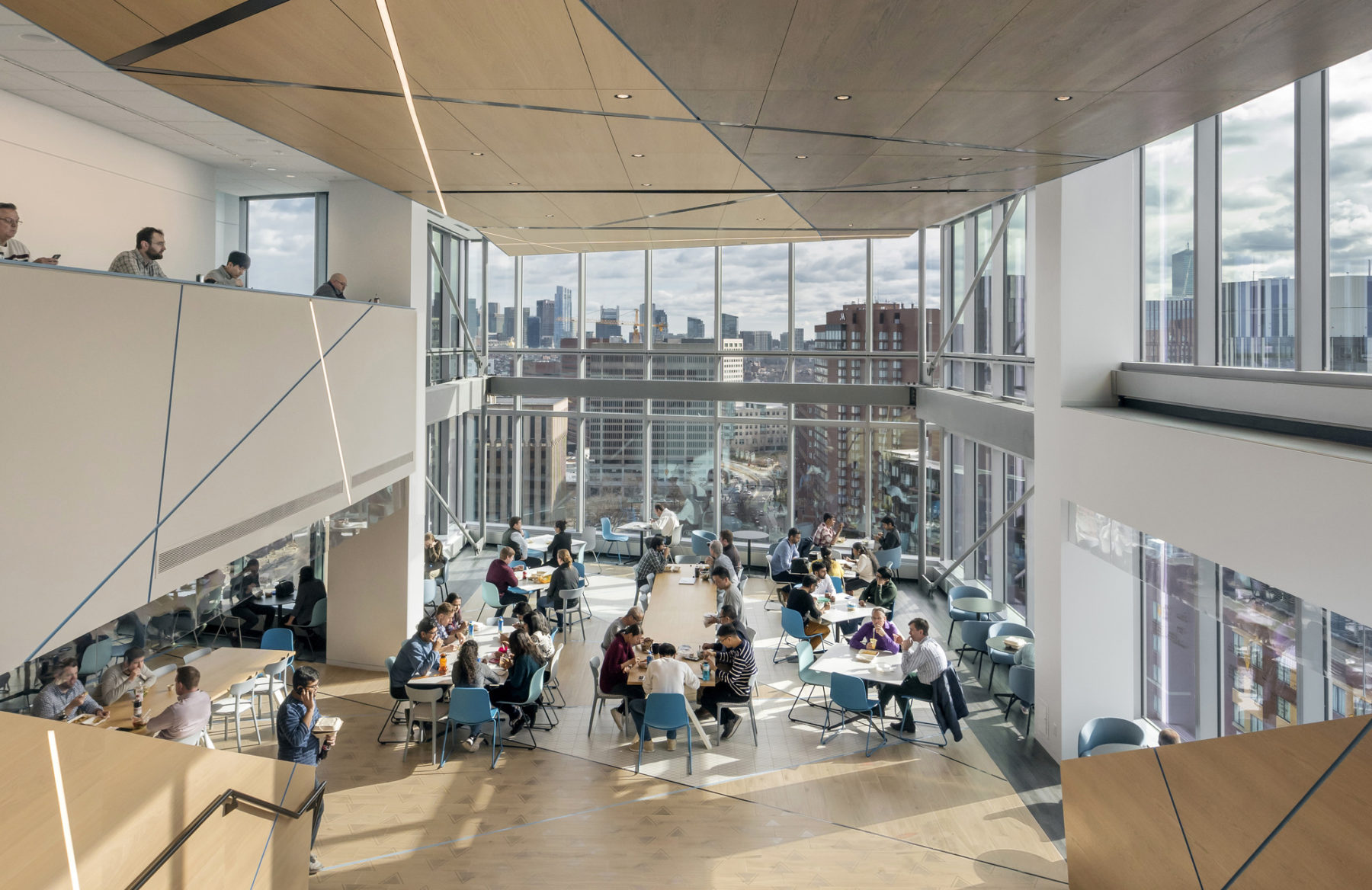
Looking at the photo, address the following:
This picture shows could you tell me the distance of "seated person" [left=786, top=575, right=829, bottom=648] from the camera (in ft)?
29.7

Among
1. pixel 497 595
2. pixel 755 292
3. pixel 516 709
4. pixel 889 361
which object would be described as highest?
pixel 755 292

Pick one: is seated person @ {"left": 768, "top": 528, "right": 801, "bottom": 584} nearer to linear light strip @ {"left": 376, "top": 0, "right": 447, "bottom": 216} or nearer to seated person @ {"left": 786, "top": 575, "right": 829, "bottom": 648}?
seated person @ {"left": 786, "top": 575, "right": 829, "bottom": 648}

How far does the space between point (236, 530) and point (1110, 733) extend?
6.69m

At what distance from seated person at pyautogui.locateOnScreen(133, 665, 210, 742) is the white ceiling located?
14.6 ft

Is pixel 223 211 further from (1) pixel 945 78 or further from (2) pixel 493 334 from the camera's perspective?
(1) pixel 945 78

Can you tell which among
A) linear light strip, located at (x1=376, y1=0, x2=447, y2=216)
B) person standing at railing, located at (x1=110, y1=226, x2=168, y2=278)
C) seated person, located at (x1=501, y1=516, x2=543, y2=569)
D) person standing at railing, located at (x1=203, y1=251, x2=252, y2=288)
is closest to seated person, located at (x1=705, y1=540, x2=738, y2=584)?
seated person, located at (x1=501, y1=516, x2=543, y2=569)

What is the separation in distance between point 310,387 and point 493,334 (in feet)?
28.4

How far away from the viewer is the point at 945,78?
3.81 m

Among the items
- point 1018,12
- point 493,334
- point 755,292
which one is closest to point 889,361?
point 755,292

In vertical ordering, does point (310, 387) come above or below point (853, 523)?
above

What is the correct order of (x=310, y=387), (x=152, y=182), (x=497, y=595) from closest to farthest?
(x=310, y=387) < (x=152, y=182) < (x=497, y=595)

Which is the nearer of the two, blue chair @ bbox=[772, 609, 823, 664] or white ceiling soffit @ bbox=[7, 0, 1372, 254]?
white ceiling soffit @ bbox=[7, 0, 1372, 254]

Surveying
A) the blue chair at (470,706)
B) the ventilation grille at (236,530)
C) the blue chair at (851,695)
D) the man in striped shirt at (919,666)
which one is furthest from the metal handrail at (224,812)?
the man in striped shirt at (919,666)

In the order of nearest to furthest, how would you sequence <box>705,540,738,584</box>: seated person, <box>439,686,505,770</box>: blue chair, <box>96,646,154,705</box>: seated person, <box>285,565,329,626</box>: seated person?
<box>96,646,154,705</box>: seated person
<box>439,686,505,770</box>: blue chair
<box>285,565,329,626</box>: seated person
<box>705,540,738,584</box>: seated person
